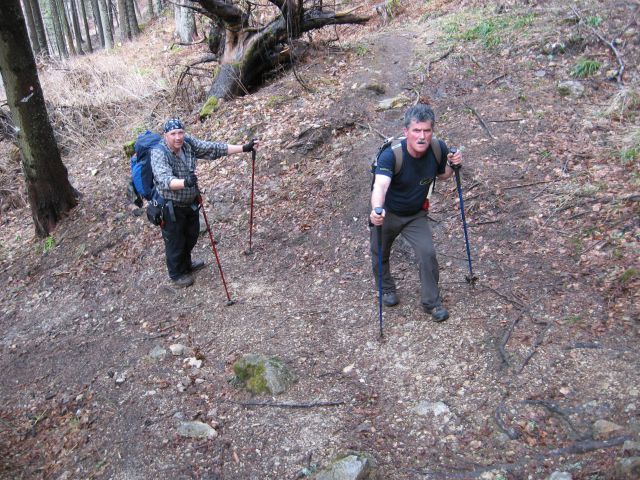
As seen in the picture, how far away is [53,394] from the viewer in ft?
18.2

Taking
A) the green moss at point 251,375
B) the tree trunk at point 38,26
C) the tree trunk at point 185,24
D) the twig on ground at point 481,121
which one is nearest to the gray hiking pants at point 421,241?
the green moss at point 251,375

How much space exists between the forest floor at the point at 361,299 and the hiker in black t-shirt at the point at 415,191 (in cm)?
56

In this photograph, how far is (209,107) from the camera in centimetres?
1038

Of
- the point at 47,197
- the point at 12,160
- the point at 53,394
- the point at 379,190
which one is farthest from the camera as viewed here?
the point at 12,160

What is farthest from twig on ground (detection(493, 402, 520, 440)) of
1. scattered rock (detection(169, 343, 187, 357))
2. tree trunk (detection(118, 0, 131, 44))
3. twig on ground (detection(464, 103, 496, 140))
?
tree trunk (detection(118, 0, 131, 44))

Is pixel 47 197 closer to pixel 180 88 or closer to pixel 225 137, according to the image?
pixel 225 137

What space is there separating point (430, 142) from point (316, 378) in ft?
7.73

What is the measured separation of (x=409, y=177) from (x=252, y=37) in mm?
7573

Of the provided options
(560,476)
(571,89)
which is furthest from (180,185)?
(571,89)

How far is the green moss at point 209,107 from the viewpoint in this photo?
10.3 m

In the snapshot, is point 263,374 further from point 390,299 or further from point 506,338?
point 506,338

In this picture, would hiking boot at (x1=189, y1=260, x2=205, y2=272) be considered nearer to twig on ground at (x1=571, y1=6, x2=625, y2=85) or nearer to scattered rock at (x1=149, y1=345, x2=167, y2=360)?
scattered rock at (x1=149, y1=345, x2=167, y2=360)

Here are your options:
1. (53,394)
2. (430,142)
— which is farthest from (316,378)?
(53,394)

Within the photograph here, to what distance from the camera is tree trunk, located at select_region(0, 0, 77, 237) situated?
7.96 m
